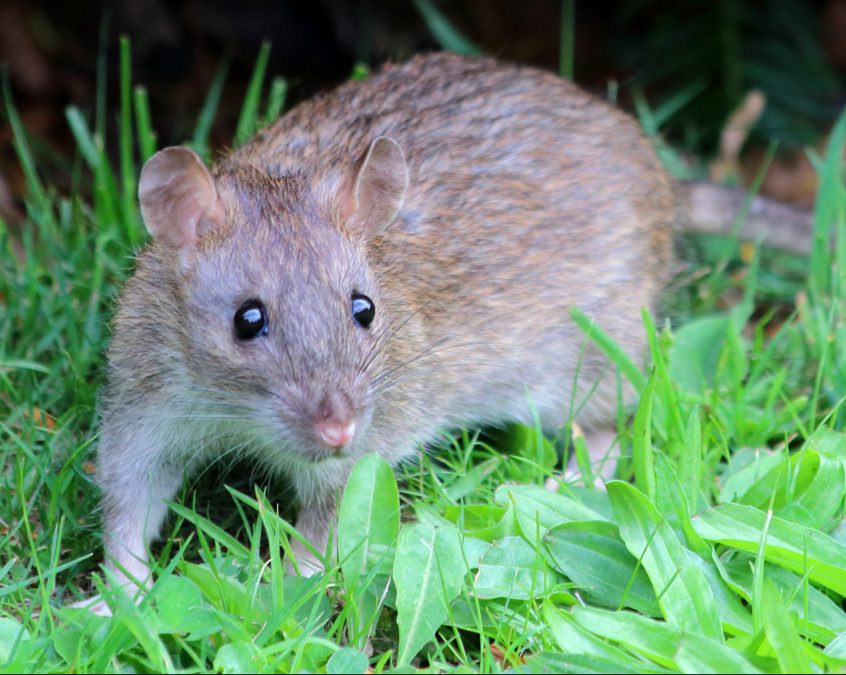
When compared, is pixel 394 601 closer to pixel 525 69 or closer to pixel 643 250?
pixel 643 250

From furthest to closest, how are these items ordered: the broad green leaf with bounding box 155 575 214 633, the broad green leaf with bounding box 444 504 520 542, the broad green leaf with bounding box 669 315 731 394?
the broad green leaf with bounding box 669 315 731 394, the broad green leaf with bounding box 444 504 520 542, the broad green leaf with bounding box 155 575 214 633

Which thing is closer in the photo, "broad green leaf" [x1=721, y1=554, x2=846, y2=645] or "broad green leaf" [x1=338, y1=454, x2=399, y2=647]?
"broad green leaf" [x1=721, y1=554, x2=846, y2=645]

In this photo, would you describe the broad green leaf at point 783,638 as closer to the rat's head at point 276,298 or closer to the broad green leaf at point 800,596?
the broad green leaf at point 800,596

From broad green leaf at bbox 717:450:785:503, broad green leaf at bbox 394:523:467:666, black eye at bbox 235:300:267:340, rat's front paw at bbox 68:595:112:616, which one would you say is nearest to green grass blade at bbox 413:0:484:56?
broad green leaf at bbox 717:450:785:503

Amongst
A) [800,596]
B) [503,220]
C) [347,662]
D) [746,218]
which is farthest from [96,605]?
[746,218]

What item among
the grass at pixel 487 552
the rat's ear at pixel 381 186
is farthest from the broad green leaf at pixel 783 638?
the rat's ear at pixel 381 186

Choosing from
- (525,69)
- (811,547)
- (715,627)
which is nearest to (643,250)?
(525,69)

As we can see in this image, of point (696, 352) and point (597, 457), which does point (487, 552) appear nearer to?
point (597, 457)

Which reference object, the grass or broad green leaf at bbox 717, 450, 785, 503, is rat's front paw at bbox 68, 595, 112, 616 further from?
broad green leaf at bbox 717, 450, 785, 503
